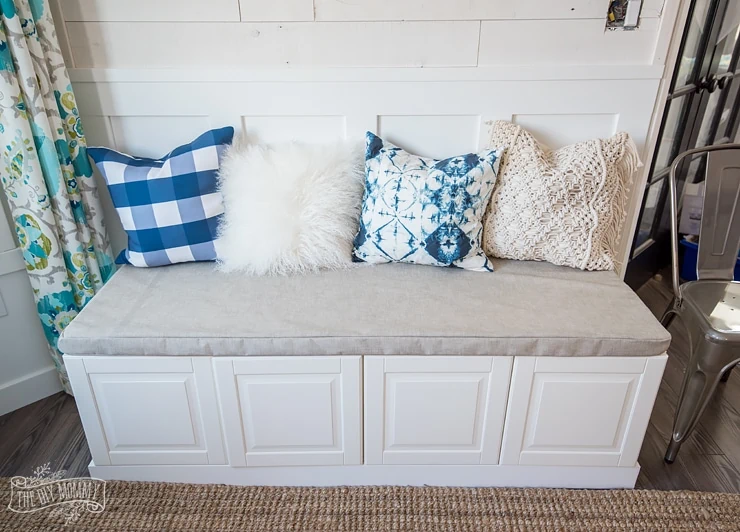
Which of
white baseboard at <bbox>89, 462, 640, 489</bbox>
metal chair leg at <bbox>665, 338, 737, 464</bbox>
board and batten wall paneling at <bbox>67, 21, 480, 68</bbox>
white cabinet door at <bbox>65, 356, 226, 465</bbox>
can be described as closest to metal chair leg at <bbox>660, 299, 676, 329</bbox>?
metal chair leg at <bbox>665, 338, 737, 464</bbox>

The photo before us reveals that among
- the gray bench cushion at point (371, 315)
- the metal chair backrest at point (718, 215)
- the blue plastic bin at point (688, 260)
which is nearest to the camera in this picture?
the gray bench cushion at point (371, 315)

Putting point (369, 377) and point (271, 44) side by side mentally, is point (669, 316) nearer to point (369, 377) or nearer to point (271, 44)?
point (369, 377)

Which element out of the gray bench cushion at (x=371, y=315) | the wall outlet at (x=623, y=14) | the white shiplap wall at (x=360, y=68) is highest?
the wall outlet at (x=623, y=14)

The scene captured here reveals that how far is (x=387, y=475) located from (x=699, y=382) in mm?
937

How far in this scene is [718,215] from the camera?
5.38ft

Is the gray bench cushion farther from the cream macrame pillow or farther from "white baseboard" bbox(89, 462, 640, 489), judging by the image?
"white baseboard" bbox(89, 462, 640, 489)

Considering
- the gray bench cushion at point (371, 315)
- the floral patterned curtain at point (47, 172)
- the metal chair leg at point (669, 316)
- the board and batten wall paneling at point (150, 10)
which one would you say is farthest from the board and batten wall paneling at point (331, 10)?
the metal chair leg at point (669, 316)

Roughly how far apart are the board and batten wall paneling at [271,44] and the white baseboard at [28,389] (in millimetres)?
1086

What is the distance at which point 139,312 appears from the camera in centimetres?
137

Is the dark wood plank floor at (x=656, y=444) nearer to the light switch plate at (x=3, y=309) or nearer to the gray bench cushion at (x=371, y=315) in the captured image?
the light switch plate at (x=3, y=309)

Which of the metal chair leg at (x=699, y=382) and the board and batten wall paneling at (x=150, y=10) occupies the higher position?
the board and batten wall paneling at (x=150, y=10)

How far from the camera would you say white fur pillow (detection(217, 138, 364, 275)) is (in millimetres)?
1515

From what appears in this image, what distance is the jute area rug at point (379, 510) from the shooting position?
137 cm

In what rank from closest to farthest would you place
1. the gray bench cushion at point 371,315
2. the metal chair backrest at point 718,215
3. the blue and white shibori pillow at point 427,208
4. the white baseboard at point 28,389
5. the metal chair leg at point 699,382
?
the gray bench cushion at point 371,315
the metal chair leg at point 699,382
the blue and white shibori pillow at point 427,208
the metal chair backrest at point 718,215
the white baseboard at point 28,389
